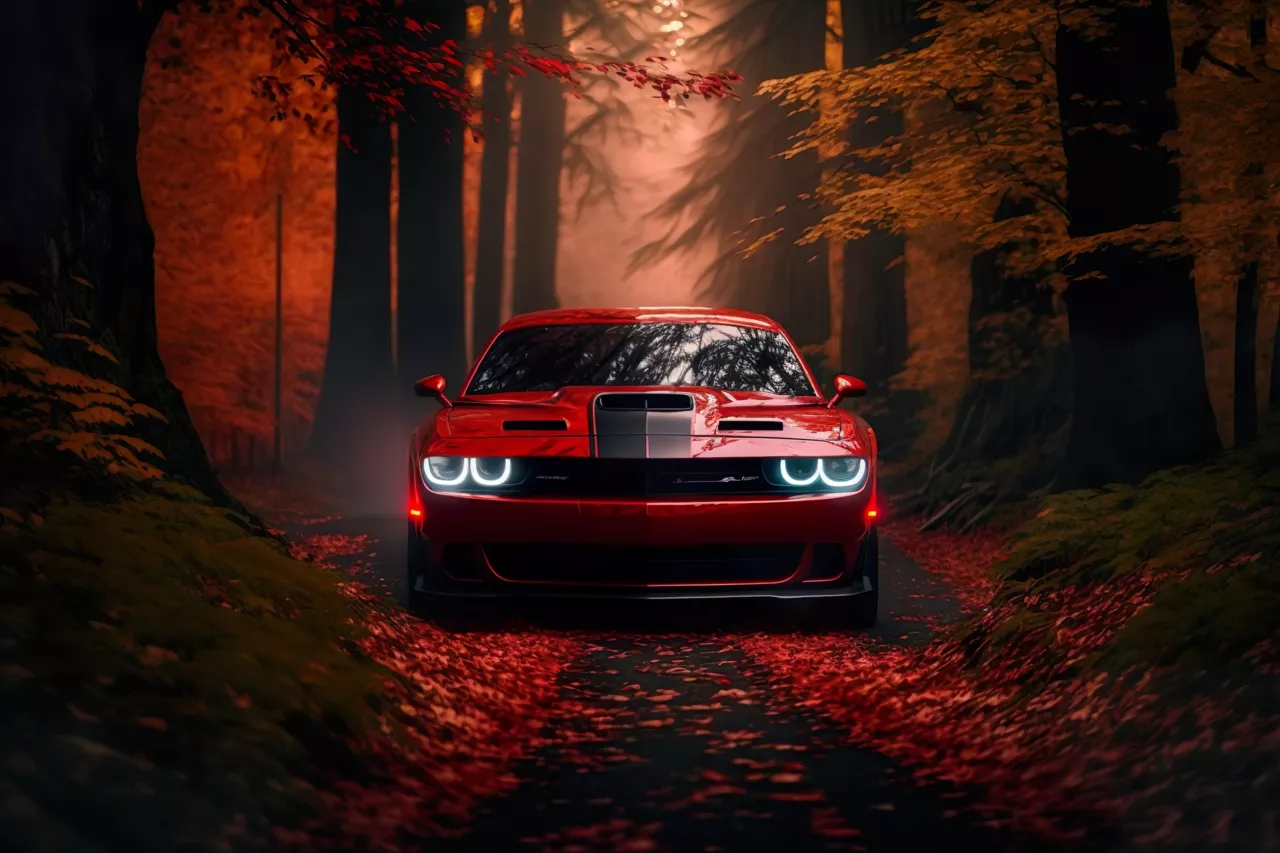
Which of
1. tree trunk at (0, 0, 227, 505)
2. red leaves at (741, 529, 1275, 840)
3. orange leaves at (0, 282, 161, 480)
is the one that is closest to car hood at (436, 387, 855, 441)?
red leaves at (741, 529, 1275, 840)

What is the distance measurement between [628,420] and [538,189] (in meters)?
28.3

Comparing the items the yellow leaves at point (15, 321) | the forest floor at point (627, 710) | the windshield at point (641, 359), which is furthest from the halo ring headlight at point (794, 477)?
the yellow leaves at point (15, 321)

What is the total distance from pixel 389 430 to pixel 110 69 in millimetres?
14250

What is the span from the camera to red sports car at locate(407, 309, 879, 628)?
7188 millimetres

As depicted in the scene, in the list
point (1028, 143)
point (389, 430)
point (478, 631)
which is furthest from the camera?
point (389, 430)

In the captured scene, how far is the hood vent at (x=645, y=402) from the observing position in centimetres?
744

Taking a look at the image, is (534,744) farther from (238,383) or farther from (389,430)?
(238,383)

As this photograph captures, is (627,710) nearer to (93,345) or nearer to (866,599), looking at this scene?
(866,599)

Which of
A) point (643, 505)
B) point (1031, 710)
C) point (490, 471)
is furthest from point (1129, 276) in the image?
point (490, 471)

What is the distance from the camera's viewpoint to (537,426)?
290 inches

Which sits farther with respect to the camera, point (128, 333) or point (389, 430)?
point (389, 430)

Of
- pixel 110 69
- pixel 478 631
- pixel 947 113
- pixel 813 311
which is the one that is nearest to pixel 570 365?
pixel 478 631

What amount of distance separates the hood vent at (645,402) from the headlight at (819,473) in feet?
1.81

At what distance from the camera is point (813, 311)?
2500 cm
